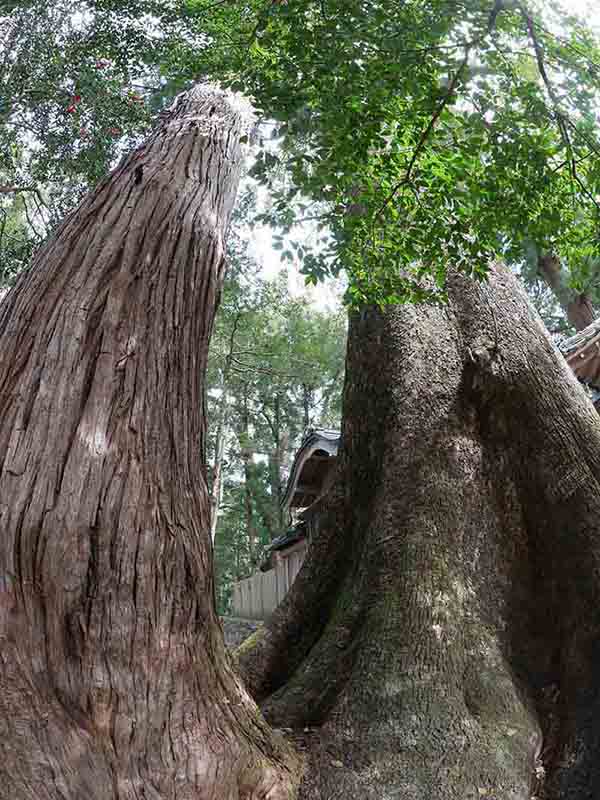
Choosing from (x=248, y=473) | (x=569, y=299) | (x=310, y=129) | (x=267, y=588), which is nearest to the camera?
(x=310, y=129)

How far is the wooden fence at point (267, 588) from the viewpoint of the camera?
1445cm

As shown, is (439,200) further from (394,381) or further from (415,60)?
(394,381)

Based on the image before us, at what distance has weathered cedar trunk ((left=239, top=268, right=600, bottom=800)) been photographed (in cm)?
339

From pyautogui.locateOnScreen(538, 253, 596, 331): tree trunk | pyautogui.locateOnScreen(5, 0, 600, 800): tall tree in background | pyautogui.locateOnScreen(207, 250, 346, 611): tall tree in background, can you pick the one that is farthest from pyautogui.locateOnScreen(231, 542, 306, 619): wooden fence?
pyautogui.locateOnScreen(5, 0, 600, 800): tall tree in background

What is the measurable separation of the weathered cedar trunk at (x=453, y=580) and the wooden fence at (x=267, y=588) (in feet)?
26.6

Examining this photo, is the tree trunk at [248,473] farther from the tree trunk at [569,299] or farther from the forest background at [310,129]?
the tree trunk at [569,299]

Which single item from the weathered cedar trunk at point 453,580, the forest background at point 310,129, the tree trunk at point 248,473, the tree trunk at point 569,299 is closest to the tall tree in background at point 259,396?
the tree trunk at point 248,473

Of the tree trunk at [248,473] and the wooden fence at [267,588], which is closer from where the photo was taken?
the wooden fence at [267,588]

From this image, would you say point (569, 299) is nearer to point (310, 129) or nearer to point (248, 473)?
point (310, 129)

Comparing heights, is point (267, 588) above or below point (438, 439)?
below

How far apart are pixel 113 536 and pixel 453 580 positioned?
7.78ft

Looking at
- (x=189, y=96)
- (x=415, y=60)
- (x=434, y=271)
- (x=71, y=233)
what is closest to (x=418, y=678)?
(x=434, y=271)

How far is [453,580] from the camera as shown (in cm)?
418

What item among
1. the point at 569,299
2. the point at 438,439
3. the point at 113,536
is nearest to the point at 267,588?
the point at 569,299
